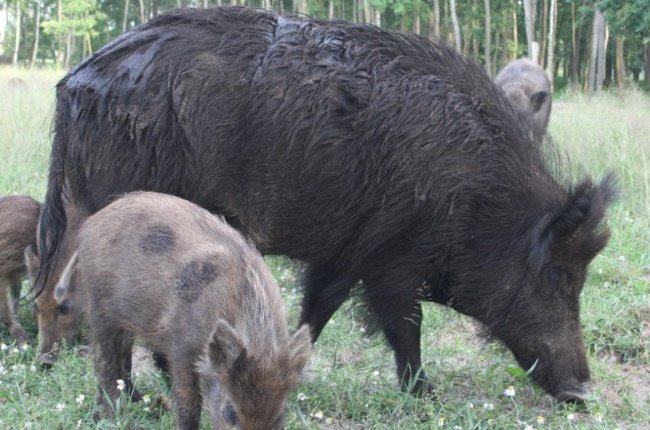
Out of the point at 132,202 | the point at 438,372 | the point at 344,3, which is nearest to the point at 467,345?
the point at 438,372

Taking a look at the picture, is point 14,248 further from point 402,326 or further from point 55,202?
point 402,326

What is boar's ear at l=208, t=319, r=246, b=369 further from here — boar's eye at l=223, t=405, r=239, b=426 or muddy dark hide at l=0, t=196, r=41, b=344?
muddy dark hide at l=0, t=196, r=41, b=344

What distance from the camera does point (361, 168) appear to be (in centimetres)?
429

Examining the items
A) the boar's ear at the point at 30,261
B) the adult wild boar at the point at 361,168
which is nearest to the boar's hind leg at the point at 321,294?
the adult wild boar at the point at 361,168

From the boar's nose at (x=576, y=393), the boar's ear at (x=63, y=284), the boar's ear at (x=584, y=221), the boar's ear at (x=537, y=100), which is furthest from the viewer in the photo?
the boar's ear at (x=537, y=100)

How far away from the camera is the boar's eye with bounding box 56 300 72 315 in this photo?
5.17m

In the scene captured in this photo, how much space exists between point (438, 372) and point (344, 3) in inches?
1382

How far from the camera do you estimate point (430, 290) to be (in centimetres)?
450

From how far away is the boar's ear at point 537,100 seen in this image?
12.1 m

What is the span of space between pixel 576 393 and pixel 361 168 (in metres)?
1.56

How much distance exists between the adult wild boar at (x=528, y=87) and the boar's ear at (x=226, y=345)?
28.4 feet

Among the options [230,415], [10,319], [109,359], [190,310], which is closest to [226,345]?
[230,415]

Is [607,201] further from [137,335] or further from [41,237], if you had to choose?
[41,237]

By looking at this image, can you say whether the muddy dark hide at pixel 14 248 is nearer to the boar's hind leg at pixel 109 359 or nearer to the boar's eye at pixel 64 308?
the boar's eye at pixel 64 308
